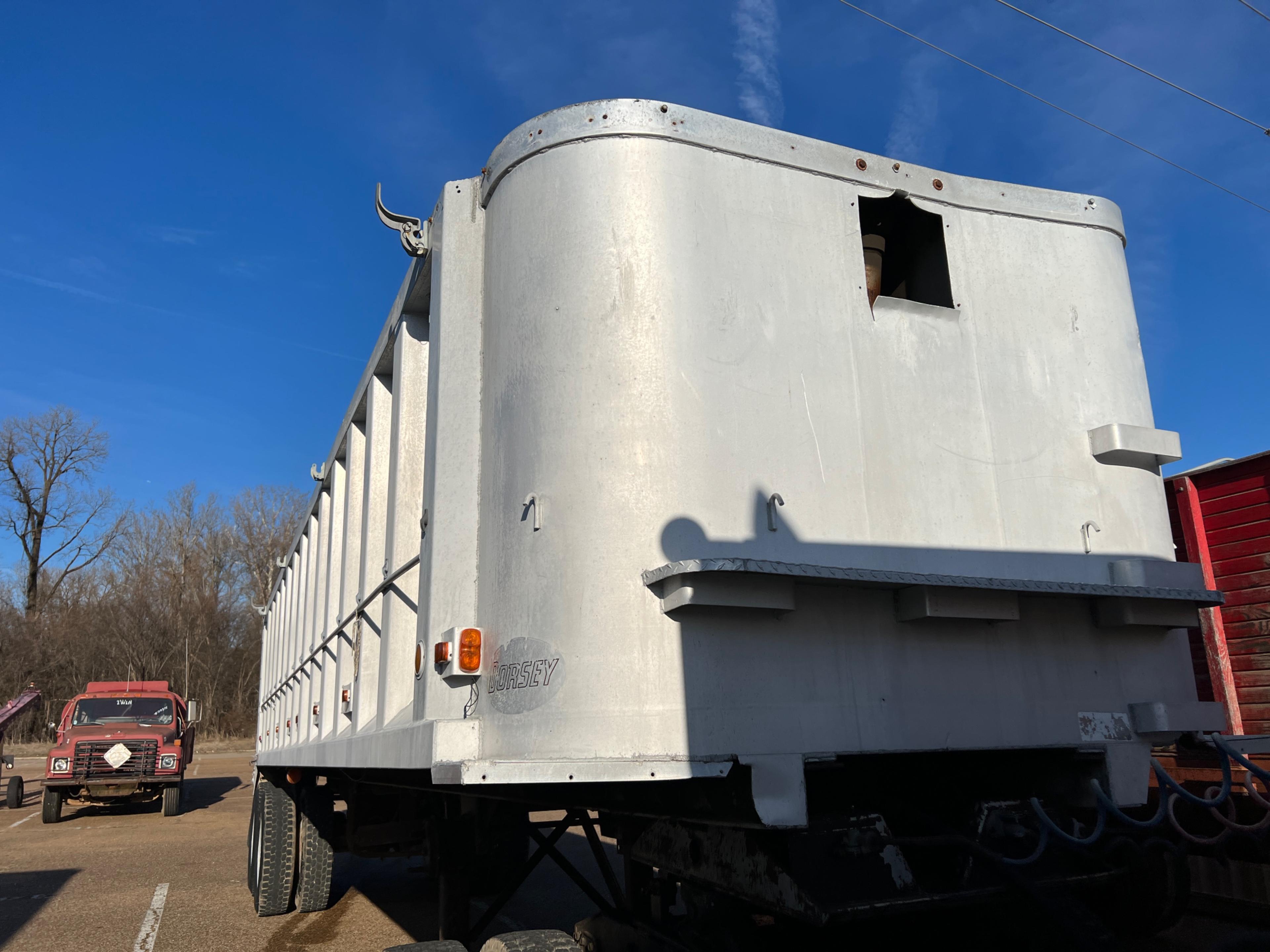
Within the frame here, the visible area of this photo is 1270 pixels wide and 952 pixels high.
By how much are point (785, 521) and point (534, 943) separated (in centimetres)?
147

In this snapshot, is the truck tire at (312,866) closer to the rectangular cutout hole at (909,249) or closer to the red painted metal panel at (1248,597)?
the rectangular cutout hole at (909,249)

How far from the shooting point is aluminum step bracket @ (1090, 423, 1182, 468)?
3.24 meters

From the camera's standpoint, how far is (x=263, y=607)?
12242 mm

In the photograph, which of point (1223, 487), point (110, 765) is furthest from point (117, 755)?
point (1223, 487)

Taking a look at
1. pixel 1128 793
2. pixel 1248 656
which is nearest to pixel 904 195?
pixel 1128 793

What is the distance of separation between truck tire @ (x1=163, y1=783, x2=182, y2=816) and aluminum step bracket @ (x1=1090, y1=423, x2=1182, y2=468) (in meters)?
17.5

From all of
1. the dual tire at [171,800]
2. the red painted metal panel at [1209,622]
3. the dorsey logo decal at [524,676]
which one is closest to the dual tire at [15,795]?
the dual tire at [171,800]

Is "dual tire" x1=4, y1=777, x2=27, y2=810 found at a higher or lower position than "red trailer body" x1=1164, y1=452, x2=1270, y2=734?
lower

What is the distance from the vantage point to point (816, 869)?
2414 mm

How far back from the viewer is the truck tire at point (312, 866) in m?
7.83

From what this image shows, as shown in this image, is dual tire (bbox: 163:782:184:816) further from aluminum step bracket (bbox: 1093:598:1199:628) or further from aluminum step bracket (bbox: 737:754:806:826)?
aluminum step bracket (bbox: 1093:598:1199:628)

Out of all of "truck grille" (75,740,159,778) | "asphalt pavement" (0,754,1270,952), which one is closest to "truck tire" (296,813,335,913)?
"asphalt pavement" (0,754,1270,952)

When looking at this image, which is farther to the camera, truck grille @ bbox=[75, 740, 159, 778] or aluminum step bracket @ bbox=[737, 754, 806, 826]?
truck grille @ bbox=[75, 740, 159, 778]

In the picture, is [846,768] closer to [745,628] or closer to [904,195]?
[745,628]
